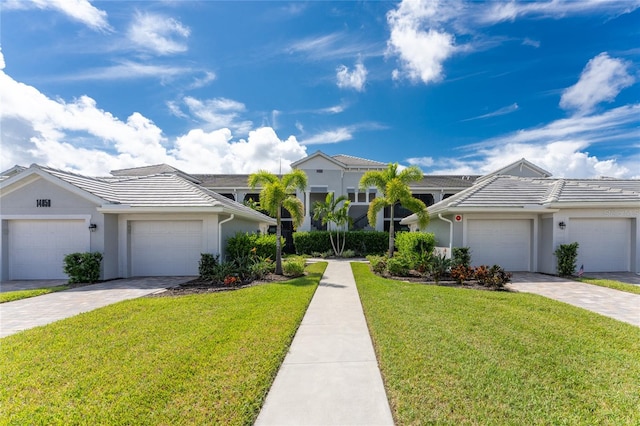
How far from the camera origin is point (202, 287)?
9734mm

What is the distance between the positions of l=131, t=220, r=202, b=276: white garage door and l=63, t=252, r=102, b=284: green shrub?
1378 millimetres

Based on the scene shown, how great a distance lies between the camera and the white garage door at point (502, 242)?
1289 centimetres

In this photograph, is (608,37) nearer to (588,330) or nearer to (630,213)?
(630,213)

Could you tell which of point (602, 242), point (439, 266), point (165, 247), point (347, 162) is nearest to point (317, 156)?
point (347, 162)

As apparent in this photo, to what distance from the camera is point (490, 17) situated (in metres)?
10.3

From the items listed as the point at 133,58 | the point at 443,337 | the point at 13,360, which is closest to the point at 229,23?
the point at 133,58

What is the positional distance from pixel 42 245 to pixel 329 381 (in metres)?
13.7

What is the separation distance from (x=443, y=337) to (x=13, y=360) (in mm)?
6969

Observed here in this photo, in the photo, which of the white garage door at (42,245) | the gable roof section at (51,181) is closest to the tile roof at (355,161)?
the gable roof section at (51,181)

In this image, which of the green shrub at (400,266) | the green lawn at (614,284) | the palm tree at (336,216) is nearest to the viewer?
the green lawn at (614,284)

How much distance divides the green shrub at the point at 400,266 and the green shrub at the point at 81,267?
1184 centimetres

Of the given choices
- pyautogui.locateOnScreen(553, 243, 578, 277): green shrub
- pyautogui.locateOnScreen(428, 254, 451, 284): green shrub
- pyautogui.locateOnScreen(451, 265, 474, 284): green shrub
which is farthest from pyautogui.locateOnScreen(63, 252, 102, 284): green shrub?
pyautogui.locateOnScreen(553, 243, 578, 277): green shrub

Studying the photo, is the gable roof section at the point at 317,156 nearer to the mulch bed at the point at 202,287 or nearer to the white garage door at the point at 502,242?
the white garage door at the point at 502,242

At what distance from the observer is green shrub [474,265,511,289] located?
30.7 feet
